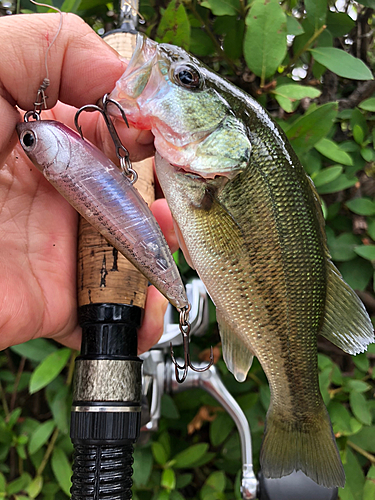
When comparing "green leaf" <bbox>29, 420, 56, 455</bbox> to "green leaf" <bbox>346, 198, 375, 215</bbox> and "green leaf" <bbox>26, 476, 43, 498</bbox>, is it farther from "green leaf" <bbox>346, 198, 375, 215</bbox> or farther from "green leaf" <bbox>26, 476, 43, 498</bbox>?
"green leaf" <bbox>346, 198, 375, 215</bbox>

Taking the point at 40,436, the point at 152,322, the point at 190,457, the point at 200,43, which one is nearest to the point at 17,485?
the point at 40,436

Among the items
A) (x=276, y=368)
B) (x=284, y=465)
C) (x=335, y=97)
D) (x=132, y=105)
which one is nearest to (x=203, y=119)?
(x=132, y=105)

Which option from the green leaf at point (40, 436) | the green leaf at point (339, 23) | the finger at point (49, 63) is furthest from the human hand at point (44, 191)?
the green leaf at point (339, 23)

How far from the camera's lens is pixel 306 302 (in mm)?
747

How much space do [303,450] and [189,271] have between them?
640mm

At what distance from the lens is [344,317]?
786 millimetres

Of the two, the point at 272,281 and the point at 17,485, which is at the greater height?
the point at 272,281

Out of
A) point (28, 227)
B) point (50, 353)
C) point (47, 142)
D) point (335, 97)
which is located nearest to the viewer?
point (47, 142)

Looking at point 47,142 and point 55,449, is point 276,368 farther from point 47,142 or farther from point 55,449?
point 55,449

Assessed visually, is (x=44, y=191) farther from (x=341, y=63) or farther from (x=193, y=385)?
(x=341, y=63)

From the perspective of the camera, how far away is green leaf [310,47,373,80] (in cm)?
111

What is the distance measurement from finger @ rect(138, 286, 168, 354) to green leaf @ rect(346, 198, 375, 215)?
0.84 metres

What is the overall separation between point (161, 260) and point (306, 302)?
336 millimetres

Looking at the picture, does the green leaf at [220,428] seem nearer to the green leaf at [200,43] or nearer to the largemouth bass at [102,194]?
the largemouth bass at [102,194]
